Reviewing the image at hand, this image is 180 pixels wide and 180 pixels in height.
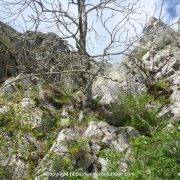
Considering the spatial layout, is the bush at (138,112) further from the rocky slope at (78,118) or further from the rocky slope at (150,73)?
the rocky slope at (150,73)

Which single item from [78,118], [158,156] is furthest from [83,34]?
[158,156]

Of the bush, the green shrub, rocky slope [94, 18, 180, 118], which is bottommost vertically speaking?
the green shrub

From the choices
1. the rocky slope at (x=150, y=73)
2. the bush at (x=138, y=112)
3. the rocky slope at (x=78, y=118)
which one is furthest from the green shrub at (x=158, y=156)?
the rocky slope at (x=150, y=73)

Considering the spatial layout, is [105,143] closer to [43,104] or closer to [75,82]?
[43,104]

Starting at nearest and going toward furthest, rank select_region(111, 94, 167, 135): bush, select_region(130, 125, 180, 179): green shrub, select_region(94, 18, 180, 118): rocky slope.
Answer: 1. select_region(130, 125, 180, 179): green shrub
2. select_region(111, 94, 167, 135): bush
3. select_region(94, 18, 180, 118): rocky slope

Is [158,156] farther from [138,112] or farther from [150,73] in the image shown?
[150,73]

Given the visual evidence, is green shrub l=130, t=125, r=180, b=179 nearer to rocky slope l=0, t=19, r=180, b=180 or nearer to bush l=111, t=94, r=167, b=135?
rocky slope l=0, t=19, r=180, b=180

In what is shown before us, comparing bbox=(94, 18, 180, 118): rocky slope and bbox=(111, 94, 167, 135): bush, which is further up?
bbox=(94, 18, 180, 118): rocky slope

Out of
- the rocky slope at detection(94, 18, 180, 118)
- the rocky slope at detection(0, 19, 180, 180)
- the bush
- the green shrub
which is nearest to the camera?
the green shrub

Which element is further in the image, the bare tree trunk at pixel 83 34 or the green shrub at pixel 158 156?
Result: the bare tree trunk at pixel 83 34

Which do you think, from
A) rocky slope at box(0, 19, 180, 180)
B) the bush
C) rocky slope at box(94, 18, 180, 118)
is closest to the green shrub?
rocky slope at box(0, 19, 180, 180)

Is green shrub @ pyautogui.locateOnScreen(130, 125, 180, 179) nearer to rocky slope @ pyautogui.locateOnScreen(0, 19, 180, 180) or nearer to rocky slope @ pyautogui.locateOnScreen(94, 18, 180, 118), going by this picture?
rocky slope @ pyautogui.locateOnScreen(0, 19, 180, 180)

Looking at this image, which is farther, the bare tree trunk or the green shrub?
the bare tree trunk

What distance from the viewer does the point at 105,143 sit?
1116 centimetres
